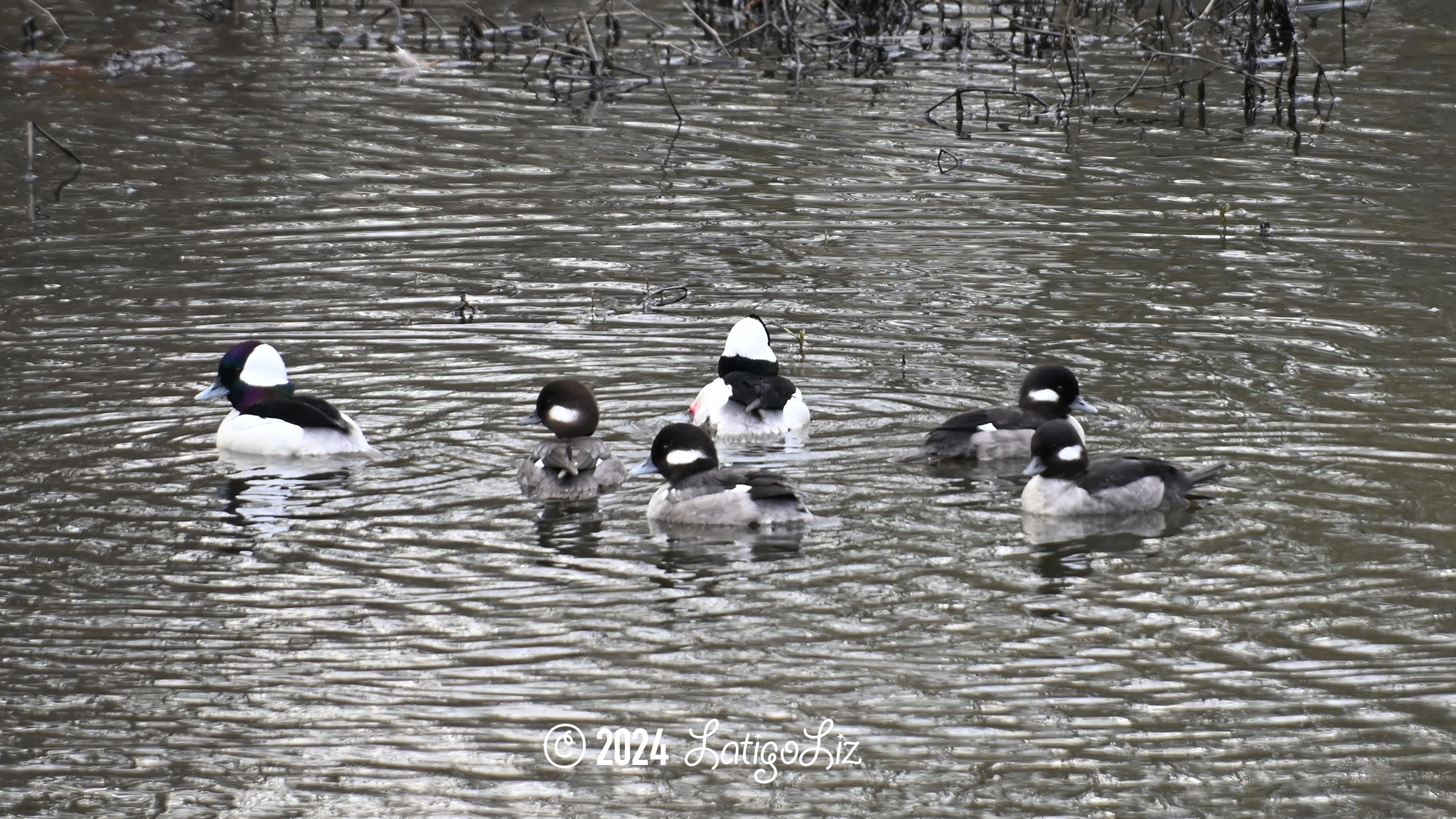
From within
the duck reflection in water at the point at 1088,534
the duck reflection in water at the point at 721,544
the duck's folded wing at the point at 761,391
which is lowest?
the duck reflection in water at the point at 1088,534

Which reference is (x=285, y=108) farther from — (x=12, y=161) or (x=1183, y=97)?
(x=1183, y=97)

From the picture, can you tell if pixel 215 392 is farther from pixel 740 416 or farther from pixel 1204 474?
pixel 1204 474

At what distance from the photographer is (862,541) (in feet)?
27.0

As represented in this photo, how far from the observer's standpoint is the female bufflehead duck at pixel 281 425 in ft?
31.3

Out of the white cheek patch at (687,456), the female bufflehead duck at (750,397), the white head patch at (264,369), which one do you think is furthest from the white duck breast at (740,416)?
the white head patch at (264,369)

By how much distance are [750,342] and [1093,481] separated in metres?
2.56

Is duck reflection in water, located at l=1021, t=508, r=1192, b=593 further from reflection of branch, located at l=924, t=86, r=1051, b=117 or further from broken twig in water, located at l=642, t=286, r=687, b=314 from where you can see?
reflection of branch, located at l=924, t=86, r=1051, b=117

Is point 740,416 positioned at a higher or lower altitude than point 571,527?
higher

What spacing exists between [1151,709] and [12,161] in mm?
14184

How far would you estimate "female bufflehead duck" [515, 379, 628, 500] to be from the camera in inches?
353

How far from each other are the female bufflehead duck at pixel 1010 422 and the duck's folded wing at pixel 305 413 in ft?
10.2

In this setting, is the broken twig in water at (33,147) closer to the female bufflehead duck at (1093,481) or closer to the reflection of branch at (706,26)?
the reflection of branch at (706,26)

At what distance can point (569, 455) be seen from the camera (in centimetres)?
893

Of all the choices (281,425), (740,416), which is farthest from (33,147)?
(740,416)
